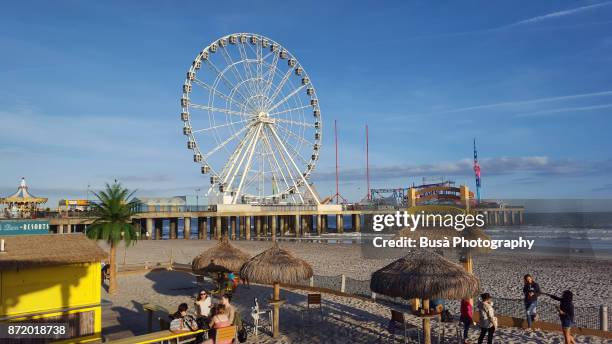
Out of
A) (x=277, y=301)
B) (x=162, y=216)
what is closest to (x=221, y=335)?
(x=277, y=301)

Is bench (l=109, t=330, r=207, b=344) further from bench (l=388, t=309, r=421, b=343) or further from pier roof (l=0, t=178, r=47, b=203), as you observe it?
pier roof (l=0, t=178, r=47, b=203)

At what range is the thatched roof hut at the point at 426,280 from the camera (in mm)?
8148

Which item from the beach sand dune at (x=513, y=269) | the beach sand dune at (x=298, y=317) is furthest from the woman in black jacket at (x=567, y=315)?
the beach sand dune at (x=513, y=269)

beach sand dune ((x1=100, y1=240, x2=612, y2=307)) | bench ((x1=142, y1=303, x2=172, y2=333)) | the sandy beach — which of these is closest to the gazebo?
beach sand dune ((x1=100, y1=240, x2=612, y2=307))

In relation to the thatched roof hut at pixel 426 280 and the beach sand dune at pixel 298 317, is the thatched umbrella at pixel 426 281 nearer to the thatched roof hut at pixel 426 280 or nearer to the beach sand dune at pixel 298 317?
the thatched roof hut at pixel 426 280

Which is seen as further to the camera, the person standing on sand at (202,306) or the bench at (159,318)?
the person standing on sand at (202,306)

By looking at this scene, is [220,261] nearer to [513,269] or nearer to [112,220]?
[112,220]

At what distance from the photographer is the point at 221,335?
760 cm

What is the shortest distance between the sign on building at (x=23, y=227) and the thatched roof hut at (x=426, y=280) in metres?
6.05

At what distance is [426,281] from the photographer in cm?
823

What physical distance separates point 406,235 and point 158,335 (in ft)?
19.9

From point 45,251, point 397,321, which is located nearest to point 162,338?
point 45,251

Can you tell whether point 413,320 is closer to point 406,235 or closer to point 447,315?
point 447,315

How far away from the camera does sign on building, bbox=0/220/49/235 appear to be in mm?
7891
